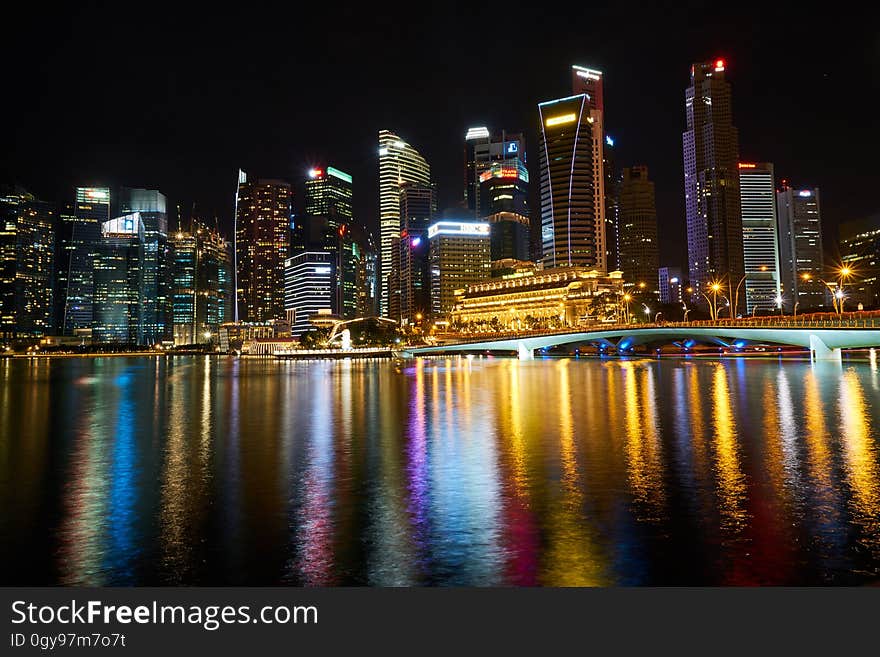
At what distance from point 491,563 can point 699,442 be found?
12473 mm

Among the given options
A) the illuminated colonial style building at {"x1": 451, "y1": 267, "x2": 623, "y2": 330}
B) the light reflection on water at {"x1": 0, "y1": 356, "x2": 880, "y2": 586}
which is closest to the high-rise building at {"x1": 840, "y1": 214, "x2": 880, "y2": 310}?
the illuminated colonial style building at {"x1": 451, "y1": 267, "x2": 623, "y2": 330}

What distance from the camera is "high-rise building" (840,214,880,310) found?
158 m

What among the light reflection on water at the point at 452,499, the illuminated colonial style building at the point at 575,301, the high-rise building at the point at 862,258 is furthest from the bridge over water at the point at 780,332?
the high-rise building at the point at 862,258

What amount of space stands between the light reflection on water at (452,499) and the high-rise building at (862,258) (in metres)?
163

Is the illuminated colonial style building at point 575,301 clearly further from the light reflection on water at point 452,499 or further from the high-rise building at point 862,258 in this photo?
the light reflection on water at point 452,499

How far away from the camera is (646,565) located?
8539mm

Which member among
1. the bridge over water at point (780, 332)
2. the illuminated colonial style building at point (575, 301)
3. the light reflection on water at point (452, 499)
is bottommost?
A: the light reflection on water at point (452, 499)

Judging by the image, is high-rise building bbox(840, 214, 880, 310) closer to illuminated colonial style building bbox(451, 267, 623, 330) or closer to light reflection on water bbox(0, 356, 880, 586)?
illuminated colonial style building bbox(451, 267, 623, 330)

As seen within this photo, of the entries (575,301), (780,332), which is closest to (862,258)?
(575,301)

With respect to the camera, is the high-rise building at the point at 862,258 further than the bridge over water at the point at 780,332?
Yes

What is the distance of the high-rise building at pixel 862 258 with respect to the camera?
15812cm

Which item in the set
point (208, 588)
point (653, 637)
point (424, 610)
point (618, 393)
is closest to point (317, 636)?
point (424, 610)

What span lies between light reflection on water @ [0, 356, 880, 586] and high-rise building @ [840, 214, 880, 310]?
534 feet

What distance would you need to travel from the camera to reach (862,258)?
550ft
